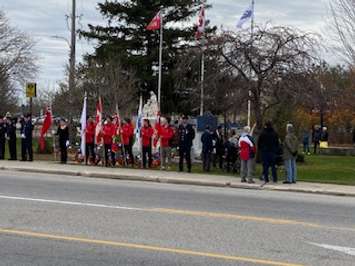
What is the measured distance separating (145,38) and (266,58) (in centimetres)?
2995

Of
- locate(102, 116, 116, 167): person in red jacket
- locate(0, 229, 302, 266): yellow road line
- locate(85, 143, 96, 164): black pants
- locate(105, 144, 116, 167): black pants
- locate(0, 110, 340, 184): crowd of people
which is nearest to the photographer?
locate(0, 229, 302, 266): yellow road line

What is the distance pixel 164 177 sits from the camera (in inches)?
832

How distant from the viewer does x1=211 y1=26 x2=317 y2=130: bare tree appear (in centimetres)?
2334

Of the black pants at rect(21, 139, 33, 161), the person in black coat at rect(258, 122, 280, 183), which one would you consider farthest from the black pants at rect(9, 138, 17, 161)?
the person in black coat at rect(258, 122, 280, 183)

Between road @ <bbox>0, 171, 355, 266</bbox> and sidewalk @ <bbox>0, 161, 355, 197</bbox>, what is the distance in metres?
2.17

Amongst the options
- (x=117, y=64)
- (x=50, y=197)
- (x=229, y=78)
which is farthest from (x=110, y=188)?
(x=117, y=64)

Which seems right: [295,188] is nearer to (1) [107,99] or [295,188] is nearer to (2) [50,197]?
(2) [50,197]

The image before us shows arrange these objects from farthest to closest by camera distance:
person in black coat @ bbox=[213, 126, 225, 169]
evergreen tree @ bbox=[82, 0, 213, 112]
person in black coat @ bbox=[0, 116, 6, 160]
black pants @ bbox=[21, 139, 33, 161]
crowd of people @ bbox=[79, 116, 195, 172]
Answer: evergreen tree @ bbox=[82, 0, 213, 112]
person in black coat @ bbox=[0, 116, 6, 160]
black pants @ bbox=[21, 139, 33, 161]
person in black coat @ bbox=[213, 126, 225, 169]
crowd of people @ bbox=[79, 116, 195, 172]

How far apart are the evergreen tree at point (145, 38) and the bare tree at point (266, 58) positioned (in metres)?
25.8

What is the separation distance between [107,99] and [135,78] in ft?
19.0

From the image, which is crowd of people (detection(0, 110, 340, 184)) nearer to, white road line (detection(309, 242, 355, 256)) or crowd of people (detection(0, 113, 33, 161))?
crowd of people (detection(0, 113, 33, 161))

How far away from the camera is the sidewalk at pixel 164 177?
63.1 feet

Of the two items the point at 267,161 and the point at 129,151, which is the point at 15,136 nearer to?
the point at 129,151

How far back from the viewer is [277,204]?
15.1 m
